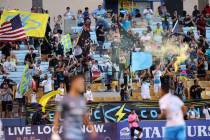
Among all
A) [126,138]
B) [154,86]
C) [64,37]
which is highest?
[64,37]

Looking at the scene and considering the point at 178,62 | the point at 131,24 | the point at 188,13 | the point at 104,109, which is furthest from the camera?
the point at 188,13

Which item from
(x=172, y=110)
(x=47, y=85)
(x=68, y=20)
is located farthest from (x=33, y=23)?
(x=172, y=110)

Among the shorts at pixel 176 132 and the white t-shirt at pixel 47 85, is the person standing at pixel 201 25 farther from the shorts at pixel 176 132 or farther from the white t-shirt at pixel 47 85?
the shorts at pixel 176 132

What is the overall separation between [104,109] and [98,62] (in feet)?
13.8

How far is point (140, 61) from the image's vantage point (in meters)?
29.0

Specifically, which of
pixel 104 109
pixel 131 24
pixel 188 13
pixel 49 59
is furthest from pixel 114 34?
pixel 188 13

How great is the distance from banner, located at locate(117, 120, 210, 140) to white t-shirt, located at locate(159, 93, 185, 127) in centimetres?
1242

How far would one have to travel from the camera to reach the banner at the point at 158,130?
25234mm

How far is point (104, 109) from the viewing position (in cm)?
2675

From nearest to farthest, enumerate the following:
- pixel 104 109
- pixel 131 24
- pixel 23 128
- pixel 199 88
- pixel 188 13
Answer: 1. pixel 23 128
2. pixel 104 109
3. pixel 199 88
4. pixel 131 24
5. pixel 188 13

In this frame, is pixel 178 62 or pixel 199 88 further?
pixel 178 62

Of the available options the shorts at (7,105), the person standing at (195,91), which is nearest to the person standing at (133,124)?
the person standing at (195,91)

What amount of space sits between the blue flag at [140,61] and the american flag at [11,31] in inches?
216

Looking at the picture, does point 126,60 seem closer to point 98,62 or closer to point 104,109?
point 98,62
